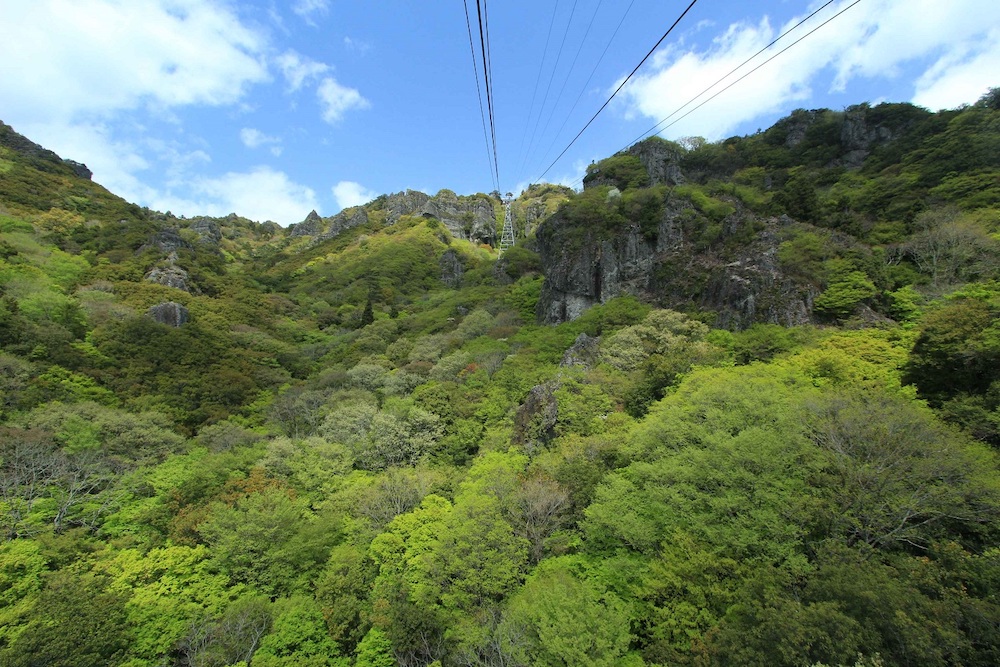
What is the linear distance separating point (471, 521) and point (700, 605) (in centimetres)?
799

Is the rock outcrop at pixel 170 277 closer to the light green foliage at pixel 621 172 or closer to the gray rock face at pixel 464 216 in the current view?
the light green foliage at pixel 621 172

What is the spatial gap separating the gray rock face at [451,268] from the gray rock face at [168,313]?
149ft

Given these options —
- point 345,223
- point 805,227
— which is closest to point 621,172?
point 805,227

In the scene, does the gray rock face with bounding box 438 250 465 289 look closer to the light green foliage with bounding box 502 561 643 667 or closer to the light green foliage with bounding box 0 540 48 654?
the light green foliage with bounding box 0 540 48 654

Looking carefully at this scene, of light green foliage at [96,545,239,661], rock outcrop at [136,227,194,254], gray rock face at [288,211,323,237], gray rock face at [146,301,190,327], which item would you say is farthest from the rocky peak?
light green foliage at [96,545,239,661]

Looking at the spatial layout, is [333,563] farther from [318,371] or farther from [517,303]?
[517,303]

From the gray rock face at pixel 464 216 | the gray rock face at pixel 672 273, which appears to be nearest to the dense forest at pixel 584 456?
the gray rock face at pixel 672 273

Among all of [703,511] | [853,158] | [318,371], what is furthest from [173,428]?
[853,158]

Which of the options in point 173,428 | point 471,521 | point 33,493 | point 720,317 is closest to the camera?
point 471,521

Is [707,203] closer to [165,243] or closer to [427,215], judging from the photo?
[165,243]

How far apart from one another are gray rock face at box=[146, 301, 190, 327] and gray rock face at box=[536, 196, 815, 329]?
39848 mm

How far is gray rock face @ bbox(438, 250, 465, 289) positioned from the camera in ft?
280

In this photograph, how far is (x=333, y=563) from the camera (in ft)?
58.9

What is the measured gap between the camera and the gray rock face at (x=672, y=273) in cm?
2841
